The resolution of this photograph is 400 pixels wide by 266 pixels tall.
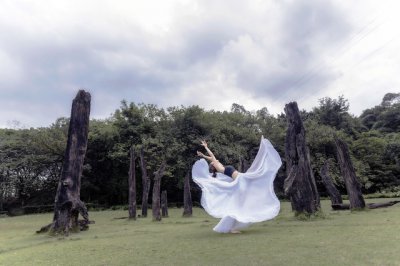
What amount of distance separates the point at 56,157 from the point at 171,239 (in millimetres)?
26815

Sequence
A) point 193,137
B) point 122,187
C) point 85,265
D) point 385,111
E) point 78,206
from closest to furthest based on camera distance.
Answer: point 85,265 → point 78,206 → point 193,137 → point 122,187 → point 385,111

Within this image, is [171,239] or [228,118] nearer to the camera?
[171,239]

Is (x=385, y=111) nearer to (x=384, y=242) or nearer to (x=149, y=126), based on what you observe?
(x=149, y=126)

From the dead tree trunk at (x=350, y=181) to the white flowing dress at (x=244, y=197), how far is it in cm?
595

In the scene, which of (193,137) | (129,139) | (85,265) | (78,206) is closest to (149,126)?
(129,139)

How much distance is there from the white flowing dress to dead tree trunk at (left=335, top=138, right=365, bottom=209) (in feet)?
19.5

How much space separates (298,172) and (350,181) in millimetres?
3929

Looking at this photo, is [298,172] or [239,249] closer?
Answer: [239,249]

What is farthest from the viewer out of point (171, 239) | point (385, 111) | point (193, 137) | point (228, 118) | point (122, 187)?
point (385, 111)

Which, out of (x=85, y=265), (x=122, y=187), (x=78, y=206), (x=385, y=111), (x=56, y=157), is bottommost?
(x=85, y=265)

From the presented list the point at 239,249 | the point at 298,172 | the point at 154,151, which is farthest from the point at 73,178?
the point at 154,151

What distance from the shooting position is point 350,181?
15461 mm

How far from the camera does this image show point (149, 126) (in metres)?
34.3

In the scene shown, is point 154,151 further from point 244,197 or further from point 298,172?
point 244,197
